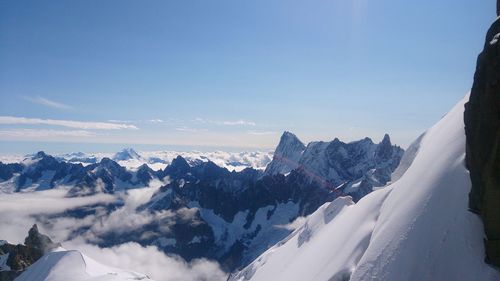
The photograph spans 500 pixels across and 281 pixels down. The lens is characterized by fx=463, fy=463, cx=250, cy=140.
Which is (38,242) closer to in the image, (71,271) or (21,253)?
(21,253)

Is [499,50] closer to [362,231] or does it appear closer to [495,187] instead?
[495,187]

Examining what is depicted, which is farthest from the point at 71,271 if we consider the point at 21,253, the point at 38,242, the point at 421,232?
the point at 38,242

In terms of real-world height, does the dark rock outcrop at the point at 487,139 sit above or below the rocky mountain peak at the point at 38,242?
above

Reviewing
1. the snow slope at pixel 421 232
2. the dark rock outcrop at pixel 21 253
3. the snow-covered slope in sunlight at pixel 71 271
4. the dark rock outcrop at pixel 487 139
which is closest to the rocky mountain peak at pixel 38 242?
the dark rock outcrop at pixel 21 253

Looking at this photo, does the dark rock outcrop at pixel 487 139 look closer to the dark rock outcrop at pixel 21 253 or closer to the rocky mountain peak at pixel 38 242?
the dark rock outcrop at pixel 21 253

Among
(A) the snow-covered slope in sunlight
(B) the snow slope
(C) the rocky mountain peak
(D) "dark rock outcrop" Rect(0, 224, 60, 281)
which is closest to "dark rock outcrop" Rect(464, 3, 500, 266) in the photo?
(B) the snow slope

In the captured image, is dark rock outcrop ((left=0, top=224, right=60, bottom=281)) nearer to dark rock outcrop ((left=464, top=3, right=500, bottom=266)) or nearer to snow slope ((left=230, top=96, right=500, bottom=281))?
snow slope ((left=230, top=96, right=500, bottom=281))

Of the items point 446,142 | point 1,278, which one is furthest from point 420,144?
point 1,278
